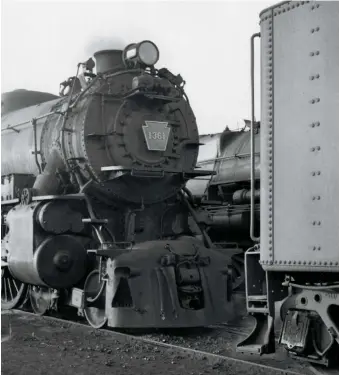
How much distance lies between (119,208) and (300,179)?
419 centimetres

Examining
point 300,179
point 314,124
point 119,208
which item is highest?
point 314,124

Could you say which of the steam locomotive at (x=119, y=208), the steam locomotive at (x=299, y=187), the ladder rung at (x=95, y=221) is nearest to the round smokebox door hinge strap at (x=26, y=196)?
the steam locomotive at (x=119, y=208)

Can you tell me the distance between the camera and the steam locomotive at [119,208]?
7.04 m

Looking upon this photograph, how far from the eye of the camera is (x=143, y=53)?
7840 millimetres

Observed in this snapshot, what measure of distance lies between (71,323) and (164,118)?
2.92m

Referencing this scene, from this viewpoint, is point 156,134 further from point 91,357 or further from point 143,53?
point 91,357

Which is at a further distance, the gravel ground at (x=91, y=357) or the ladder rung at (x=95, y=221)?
the ladder rung at (x=95, y=221)

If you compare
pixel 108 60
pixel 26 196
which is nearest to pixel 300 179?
pixel 108 60

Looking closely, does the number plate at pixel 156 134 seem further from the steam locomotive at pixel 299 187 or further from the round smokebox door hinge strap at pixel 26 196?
the steam locomotive at pixel 299 187

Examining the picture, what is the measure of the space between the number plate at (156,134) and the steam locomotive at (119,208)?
1 cm

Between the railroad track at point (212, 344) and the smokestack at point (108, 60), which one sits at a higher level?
the smokestack at point (108, 60)

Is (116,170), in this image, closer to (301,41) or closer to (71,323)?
(71,323)

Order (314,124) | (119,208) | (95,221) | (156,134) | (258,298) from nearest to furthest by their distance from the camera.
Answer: (314,124), (258,298), (95,221), (156,134), (119,208)

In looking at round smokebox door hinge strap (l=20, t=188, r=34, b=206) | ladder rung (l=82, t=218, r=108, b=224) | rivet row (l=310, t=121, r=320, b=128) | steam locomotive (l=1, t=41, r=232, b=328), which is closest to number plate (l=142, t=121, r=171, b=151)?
steam locomotive (l=1, t=41, r=232, b=328)
